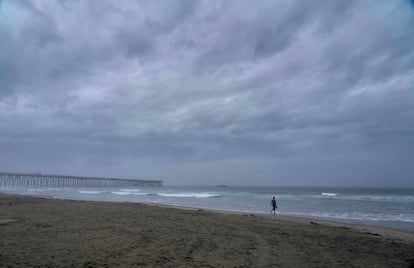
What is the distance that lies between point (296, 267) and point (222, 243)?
2.65m

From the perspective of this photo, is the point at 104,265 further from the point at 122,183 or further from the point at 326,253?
the point at 122,183

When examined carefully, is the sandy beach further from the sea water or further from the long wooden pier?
the long wooden pier

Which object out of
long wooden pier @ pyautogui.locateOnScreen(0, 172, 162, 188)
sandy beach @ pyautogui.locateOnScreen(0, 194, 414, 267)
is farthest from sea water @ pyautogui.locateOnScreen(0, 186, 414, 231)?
long wooden pier @ pyautogui.locateOnScreen(0, 172, 162, 188)

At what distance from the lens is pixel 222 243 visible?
28.6 ft

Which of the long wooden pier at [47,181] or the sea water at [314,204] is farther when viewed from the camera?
the long wooden pier at [47,181]

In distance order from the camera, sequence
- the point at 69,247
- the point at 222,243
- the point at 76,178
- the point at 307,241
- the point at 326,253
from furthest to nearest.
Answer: the point at 76,178 < the point at 307,241 < the point at 222,243 < the point at 326,253 < the point at 69,247

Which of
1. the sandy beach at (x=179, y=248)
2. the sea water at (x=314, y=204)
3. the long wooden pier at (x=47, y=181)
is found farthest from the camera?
the long wooden pier at (x=47, y=181)

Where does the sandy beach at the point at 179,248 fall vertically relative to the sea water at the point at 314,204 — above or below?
above

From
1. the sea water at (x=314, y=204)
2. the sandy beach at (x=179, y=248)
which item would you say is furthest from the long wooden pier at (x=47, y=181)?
the sandy beach at (x=179, y=248)

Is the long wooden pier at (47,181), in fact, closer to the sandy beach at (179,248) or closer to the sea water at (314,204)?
the sea water at (314,204)

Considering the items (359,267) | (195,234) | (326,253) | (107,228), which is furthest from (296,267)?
(107,228)

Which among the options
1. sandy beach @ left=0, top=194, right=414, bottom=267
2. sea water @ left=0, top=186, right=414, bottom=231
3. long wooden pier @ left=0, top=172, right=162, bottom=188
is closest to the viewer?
sandy beach @ left=0, top=194, right=414, bottom=267

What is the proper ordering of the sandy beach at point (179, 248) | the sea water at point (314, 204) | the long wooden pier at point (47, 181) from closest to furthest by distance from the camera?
the sandy beach at point (179, 248) < the sea water at point (314, 204) < the long wooden pier at point (47, 181)

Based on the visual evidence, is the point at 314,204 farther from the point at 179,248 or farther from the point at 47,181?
the point at 47,181
